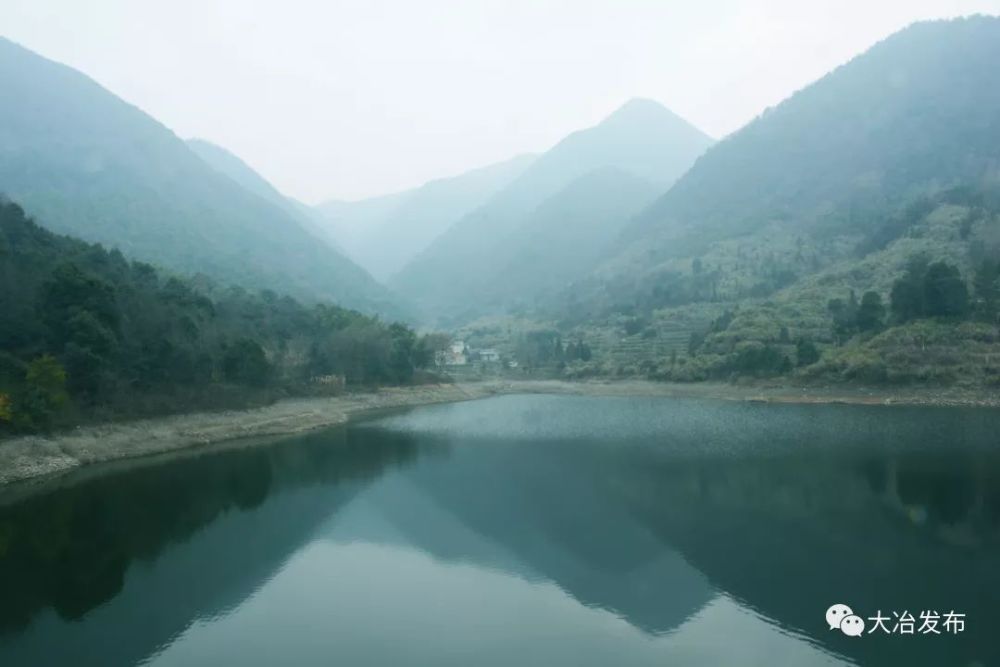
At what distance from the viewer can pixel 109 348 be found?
30.4 metres

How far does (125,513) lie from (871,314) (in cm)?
4835

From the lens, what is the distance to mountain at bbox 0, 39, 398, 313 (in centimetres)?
9981

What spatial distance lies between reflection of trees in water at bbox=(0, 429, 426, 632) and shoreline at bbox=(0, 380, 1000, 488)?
2411mm

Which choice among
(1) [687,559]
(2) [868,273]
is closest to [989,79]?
(2) [868,273]

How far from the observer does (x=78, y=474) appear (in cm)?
2519

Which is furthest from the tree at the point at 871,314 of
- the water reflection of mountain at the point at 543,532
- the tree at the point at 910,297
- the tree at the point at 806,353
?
the water reflection of mountain at the point at 543,532

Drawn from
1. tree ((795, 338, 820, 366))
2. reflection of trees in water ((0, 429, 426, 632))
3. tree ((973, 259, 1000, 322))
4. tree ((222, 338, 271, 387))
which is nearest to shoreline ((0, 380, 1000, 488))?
tree ((222, 338, 271, 387))

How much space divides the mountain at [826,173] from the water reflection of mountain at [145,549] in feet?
226

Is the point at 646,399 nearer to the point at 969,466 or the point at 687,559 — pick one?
the point at 969,466

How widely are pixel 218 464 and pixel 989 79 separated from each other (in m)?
136

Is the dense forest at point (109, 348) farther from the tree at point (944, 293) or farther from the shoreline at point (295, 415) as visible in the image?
the tree at point (944, 293)

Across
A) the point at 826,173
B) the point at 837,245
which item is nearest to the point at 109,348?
the point at 837,245

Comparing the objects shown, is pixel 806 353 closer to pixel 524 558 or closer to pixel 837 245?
pixel 524 558

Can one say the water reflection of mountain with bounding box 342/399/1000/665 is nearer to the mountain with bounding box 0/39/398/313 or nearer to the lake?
the lake
